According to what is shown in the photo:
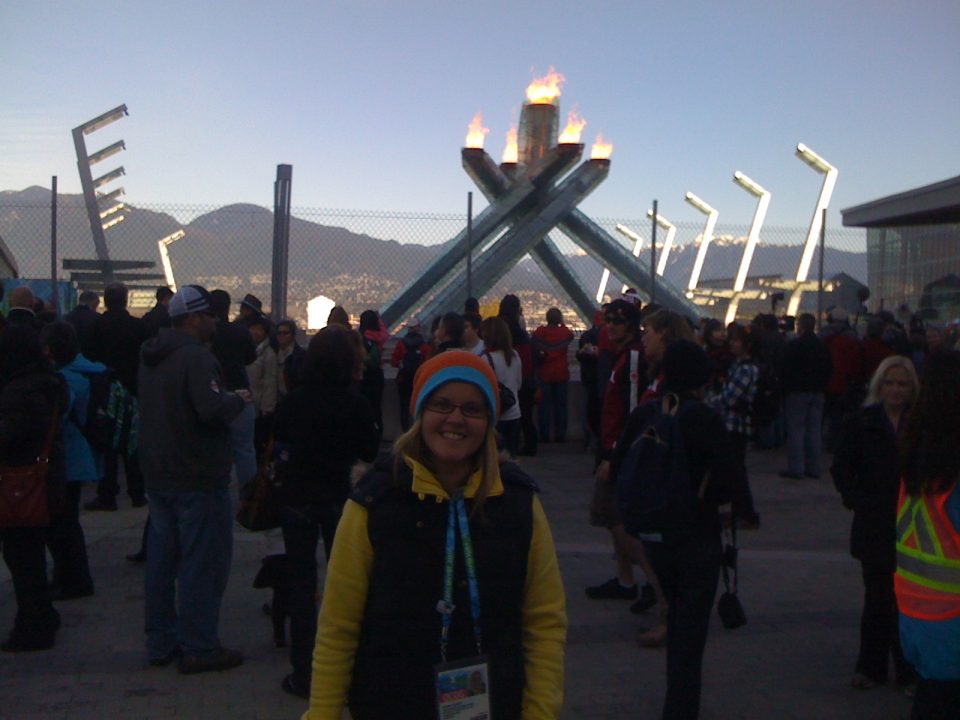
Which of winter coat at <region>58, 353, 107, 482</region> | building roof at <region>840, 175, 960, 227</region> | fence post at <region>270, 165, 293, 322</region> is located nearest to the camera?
winter coat at <region>58, 353, 107, 482</region>

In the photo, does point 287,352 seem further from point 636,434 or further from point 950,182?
point 950,182

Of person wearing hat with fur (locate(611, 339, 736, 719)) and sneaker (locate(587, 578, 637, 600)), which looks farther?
sneaker (locate(587, 578, 637, 600))

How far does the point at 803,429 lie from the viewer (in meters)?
11.8

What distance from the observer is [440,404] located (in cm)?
265

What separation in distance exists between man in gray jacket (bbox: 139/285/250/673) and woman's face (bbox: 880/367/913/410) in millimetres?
3199

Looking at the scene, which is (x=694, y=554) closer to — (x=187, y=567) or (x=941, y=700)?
(x=941, y=700)

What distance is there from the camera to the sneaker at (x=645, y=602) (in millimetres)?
6316

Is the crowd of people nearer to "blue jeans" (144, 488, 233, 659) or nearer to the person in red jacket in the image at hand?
"blue jeans" (144, 488, 233, 659)

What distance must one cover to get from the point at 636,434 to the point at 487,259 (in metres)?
18.2

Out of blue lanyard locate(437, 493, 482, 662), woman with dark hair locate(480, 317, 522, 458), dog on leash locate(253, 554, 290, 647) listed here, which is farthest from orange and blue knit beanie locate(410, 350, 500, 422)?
woman with dark hair locate(480, 317, 522, 458)

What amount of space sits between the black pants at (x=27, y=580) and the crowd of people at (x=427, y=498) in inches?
0.5

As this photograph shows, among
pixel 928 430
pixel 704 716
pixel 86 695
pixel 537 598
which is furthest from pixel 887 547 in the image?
pixel 86 695

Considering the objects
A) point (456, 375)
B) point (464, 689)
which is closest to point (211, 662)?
point (464, 689)

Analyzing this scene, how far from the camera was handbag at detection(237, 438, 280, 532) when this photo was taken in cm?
508
